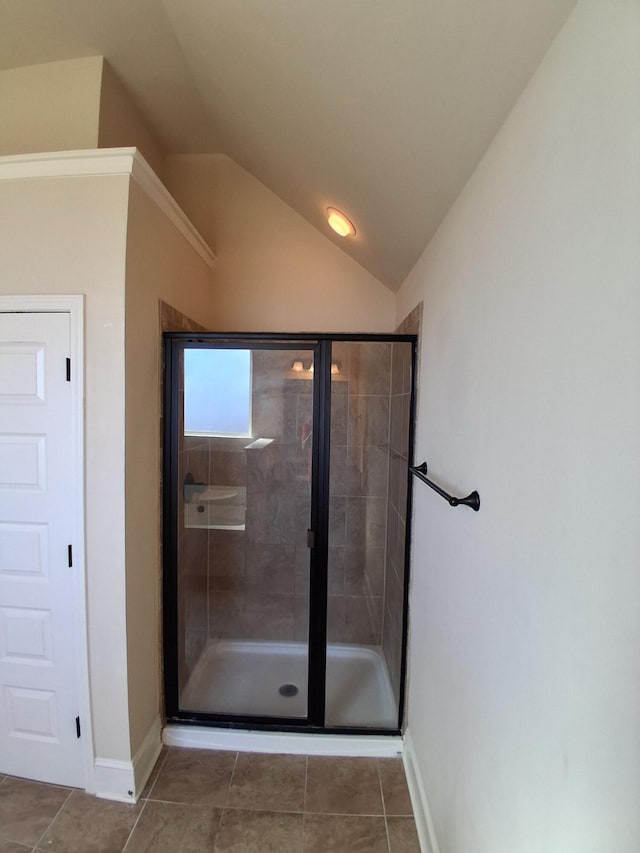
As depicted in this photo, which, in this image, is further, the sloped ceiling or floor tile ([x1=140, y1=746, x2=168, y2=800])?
floor tile ([x1=140, y1=746, x2=168, y2=800])

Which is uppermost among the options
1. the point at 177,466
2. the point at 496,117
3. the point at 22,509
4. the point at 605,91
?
the point at 496,117

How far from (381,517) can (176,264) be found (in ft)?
6.17

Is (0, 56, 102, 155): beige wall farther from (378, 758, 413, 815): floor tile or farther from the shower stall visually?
(378, 758, 413, 815): floor tile

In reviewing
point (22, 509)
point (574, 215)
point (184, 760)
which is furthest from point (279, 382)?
point (184, 760)

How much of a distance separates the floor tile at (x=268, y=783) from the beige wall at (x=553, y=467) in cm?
74

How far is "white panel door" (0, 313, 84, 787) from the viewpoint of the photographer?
143cm

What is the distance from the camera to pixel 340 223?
2.00m

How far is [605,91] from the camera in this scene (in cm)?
52

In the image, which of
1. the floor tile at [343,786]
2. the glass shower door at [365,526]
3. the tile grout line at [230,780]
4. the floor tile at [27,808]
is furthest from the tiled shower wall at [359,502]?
the floor tile at [27,808]

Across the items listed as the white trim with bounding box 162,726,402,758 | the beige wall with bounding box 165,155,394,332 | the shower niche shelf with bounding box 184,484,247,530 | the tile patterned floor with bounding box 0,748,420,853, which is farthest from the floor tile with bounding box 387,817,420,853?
the beige wall with bounding box 165,155,394,332

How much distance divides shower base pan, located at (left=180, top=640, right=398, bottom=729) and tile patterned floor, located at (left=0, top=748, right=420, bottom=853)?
0.66ft

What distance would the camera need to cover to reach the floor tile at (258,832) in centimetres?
135

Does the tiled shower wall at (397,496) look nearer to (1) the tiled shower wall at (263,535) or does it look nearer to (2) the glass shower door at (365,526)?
(2) the glass shower door at (365,526)

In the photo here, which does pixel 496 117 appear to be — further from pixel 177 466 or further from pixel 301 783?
pixel 301 783
